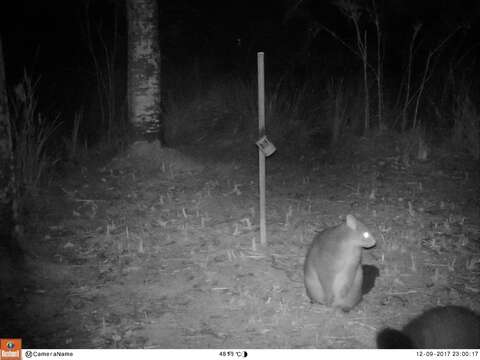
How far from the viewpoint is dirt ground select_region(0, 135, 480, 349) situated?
3.71 m

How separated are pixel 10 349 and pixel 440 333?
2.65 meters

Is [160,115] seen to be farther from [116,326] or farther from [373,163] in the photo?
[116,326]

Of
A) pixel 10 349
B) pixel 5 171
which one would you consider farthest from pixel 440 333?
pixel 5 171

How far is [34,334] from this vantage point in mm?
3553

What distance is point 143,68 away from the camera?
7.32 metres

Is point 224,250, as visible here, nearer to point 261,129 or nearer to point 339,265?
point 261,129

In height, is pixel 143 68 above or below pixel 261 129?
above

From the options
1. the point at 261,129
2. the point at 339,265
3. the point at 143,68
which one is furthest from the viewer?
the point at 143,68

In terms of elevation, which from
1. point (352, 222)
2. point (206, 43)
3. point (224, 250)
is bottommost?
point (224, 250)

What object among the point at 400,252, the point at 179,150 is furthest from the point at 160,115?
the point at 400,252

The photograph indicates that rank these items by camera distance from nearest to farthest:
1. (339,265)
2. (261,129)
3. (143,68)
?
(339,265)
(261,129)
(143,68)

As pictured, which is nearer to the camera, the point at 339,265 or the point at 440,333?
the point at 440,333

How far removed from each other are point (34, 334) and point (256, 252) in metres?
2.06

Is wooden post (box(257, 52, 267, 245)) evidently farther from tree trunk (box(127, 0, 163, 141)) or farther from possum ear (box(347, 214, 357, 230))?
tree trunk (box(127, 0, 163, 141))
